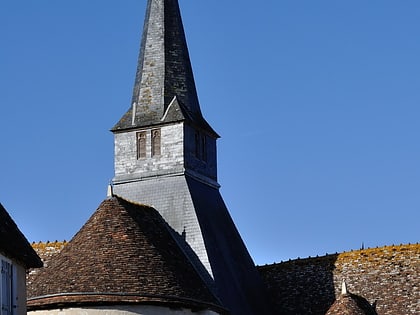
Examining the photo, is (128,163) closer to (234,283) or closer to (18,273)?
(234,283)

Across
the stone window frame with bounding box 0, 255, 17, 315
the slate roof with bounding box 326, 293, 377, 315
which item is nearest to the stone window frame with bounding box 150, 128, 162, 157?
the slate roof with bounding box 326, 293, 377, 315

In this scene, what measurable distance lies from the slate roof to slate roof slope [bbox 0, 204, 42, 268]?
1787 cm

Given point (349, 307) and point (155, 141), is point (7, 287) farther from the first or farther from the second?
point (155, 141)

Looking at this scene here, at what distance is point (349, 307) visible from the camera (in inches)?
1726

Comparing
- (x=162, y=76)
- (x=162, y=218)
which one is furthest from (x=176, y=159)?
(x=162, y=76)

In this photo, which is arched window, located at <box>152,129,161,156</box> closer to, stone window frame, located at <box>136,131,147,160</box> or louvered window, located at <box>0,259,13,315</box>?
stone window frame, located at <box>136,131,147,160</box>

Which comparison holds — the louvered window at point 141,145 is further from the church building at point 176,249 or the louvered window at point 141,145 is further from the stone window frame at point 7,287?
the stone window frame at point 7,287

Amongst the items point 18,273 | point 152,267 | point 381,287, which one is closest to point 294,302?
point 381,287

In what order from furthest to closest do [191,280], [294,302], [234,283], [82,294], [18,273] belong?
[294,302]
[234,283]
[191,280]
[82,294]
[18,273]

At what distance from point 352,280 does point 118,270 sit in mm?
11770

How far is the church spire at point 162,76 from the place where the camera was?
47062mm

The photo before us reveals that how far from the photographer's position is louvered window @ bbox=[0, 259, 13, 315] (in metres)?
26.2

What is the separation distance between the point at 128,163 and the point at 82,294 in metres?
9.78

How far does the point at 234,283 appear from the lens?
44.5 m
